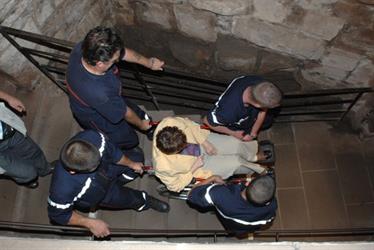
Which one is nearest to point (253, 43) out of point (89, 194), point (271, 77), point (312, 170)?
point (271, 77)

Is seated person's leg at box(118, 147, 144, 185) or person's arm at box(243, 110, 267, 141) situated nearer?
person's arm at box(243, 110, 267, 141)

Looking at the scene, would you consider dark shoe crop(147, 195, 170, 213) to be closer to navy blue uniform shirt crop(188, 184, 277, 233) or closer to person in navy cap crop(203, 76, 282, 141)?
navy blue uniform shirt crop(188, 184, 277, 233)

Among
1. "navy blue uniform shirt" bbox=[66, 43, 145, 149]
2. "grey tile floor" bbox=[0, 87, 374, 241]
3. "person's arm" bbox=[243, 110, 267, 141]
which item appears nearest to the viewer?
"navy blue uniform shirt" bbox=[66, 43, 145, 149]

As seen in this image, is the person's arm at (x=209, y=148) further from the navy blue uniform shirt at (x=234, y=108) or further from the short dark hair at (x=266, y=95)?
the short dark hair at (x=266, y=95)

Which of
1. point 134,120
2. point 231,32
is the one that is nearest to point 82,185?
point 134,120

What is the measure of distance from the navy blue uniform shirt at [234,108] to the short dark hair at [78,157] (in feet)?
4.29

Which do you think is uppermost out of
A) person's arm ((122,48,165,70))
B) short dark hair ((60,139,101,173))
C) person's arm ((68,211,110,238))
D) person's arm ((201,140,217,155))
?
person's arm ((122,48,165,70))

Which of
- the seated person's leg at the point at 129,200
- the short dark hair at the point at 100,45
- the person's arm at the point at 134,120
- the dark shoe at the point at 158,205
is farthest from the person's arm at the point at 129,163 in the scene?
the short dark hair at the point at 100,45

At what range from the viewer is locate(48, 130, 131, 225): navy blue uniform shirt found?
3.17m

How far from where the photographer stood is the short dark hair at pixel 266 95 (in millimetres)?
3484

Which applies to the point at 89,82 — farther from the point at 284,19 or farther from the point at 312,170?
the point at 312,170

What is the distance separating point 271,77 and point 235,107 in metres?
1.65

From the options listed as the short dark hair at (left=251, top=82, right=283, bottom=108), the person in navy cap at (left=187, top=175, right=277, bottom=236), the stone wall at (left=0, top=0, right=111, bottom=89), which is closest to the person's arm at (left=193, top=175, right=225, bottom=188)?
the person in navy cap at (left=187, top=175, right=277, bottom=236)

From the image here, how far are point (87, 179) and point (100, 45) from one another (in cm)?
107
